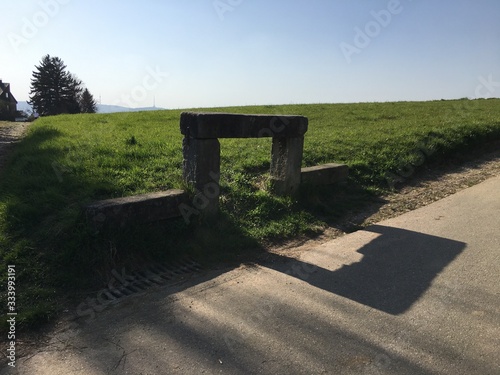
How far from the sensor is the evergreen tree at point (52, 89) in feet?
222

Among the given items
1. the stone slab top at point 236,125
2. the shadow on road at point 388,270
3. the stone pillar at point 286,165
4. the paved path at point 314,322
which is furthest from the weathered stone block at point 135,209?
the stone pillar at point 286,165

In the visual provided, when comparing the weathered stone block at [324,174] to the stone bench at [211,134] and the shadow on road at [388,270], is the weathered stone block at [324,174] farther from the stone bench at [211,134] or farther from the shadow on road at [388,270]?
the shadow on road at [388,270]

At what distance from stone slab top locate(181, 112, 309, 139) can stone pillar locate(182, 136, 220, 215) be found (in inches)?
4.1

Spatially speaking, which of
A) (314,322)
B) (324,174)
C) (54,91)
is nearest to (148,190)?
(324,174)

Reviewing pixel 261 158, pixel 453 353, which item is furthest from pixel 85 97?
pixel 453 353

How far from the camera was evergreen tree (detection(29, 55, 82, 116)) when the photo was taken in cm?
6756

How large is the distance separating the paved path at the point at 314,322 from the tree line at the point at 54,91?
68.2m

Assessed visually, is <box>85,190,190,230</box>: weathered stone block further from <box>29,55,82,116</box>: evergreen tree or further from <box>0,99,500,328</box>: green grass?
<box>29,55,82,116</box>: evergreen tree

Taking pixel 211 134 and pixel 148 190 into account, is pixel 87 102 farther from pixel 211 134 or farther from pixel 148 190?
pixel 211 134

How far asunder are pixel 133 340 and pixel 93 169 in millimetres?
3734

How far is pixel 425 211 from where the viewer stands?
5.88 m

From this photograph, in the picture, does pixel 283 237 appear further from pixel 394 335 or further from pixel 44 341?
pixel 44 341

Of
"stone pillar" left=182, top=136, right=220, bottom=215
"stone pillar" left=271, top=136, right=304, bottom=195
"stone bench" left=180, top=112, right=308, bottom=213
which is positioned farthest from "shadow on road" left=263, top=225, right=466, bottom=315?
"stone pillar" left=271, top=136, right=304, bottom=195

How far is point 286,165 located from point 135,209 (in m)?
2.33
